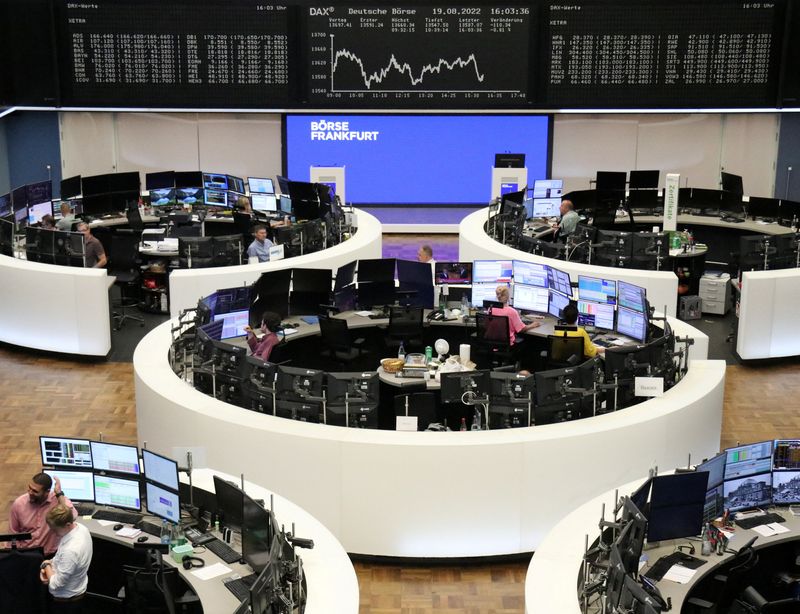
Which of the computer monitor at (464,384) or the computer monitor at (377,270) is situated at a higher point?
the computer monitor at (377,270)

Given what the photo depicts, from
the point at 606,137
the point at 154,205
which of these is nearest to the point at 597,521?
the point at 154,205

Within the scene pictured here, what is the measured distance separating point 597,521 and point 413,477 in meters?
1.59

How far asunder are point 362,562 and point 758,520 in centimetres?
282

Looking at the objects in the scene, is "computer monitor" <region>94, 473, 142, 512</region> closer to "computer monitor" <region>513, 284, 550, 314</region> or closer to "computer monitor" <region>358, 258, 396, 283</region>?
"computer monitor" <region>358, 258, 396, 283</region>

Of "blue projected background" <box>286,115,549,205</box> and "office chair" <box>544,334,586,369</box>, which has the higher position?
"blue projected background" <box>286,115,549,205</box>

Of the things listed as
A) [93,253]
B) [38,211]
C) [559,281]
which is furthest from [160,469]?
[38,211]

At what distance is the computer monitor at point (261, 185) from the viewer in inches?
634

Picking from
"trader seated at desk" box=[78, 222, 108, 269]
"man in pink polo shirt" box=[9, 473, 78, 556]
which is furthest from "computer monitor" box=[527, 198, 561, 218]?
"man in pink polo shirt" box=[9, 473, 78, 556]

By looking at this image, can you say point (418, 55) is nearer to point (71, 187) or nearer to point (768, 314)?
point (71, 187)

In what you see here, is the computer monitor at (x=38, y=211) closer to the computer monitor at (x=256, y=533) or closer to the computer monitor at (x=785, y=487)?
the computer monitor at (x=256, y=533)

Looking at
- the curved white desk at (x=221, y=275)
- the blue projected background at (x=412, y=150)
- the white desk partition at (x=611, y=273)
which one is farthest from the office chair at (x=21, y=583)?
the blue projected background at (x=412, y=150)

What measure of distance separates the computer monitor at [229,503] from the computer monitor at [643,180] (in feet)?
35.4

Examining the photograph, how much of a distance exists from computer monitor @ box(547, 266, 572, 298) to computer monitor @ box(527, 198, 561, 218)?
4575mm

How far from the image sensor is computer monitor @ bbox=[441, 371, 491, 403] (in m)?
8.63
